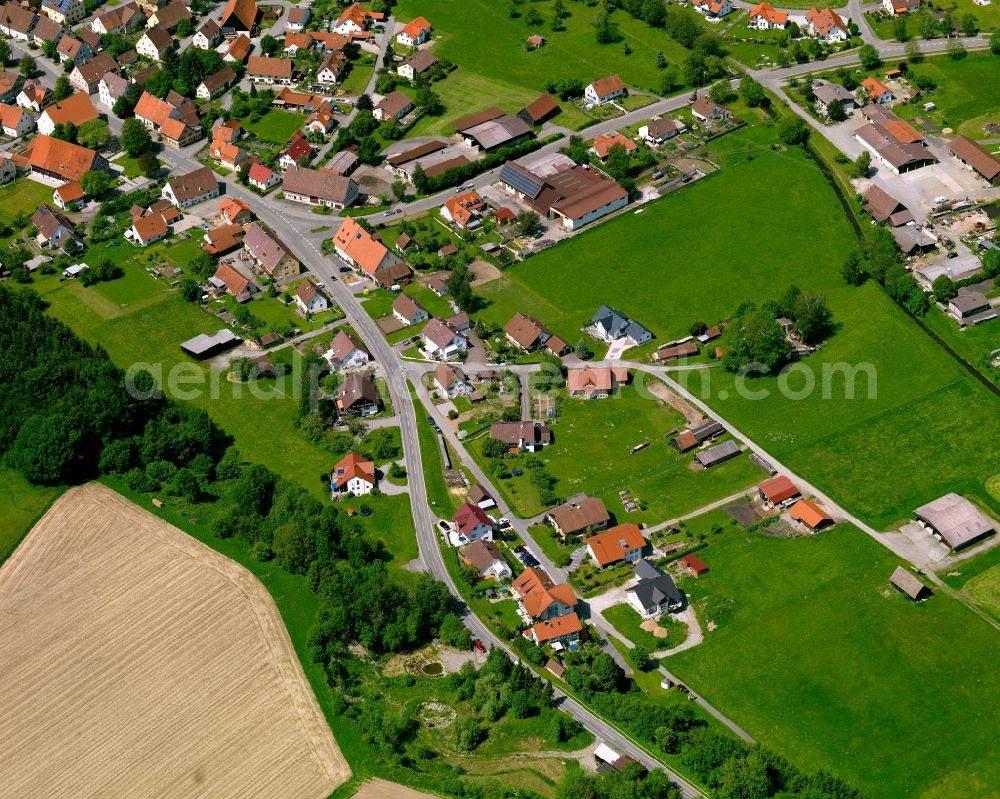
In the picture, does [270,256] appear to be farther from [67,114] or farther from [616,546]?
[616,546]

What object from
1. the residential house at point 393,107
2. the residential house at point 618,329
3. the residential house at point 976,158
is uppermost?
the residential house at point 976,158

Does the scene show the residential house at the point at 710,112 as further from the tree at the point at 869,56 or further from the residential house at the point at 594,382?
the residential house at the point at 594,382

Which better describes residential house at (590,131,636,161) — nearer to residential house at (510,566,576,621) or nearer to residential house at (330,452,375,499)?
residential house at (330,452,375,499)

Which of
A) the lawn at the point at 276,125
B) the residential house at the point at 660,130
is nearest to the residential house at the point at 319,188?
the lawn at the point at 276,125

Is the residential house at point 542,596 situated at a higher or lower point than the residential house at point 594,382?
lower

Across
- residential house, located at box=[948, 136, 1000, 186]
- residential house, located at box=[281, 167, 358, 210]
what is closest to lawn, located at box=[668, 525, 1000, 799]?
residential house, located at box=[948, 136, 1000, 186]

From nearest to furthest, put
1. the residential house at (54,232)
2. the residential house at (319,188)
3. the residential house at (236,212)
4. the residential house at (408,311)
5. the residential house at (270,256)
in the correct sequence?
1. the residential house at (408,311)
2. the residential house at (270,256)
3. the residential house at (54,232)
4. the residential house at (236,212)
5. the residential house at (319,188)
